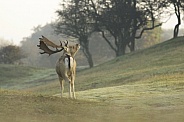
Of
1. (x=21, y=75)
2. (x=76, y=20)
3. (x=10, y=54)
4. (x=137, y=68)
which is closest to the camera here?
(x=137, y=68)

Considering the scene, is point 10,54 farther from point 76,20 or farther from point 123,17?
point 123,17

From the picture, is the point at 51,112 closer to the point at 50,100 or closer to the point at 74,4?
the point at 50,100

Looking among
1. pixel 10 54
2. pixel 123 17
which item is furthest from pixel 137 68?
pixel 10 54

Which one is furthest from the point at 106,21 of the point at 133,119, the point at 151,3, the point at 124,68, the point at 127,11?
the point at 133,119

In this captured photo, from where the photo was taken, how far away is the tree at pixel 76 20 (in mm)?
66250

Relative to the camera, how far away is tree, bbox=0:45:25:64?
263 ft

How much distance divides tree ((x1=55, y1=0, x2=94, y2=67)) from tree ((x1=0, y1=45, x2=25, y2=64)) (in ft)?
44.5

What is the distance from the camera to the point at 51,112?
1386 centimetres

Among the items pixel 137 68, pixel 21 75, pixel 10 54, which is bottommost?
pixel 21 75

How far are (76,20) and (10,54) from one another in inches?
746

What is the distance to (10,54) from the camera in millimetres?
81562

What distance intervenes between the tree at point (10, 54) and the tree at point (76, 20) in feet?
44.5

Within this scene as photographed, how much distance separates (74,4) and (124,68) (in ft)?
72.5

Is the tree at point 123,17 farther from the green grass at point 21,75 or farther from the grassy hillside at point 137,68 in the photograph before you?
the green grass at point 21,75
